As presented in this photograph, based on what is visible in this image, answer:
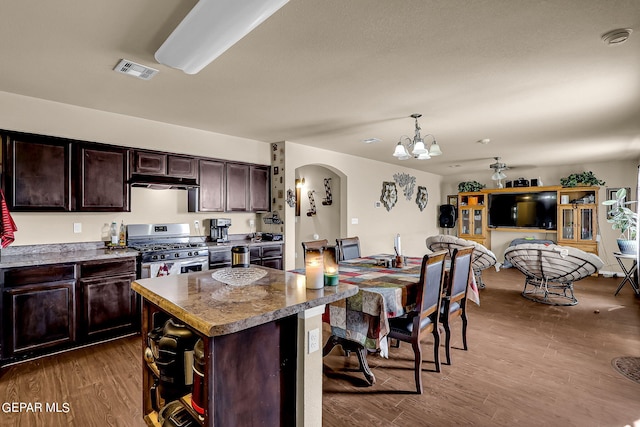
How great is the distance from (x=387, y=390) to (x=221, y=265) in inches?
100

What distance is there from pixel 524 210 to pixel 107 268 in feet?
27.3

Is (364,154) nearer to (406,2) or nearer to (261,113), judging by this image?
(261,113)

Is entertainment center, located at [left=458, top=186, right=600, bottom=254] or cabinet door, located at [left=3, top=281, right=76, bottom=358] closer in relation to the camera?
cabinet door, located at [left=3, top=281, right=76, bottom=358]

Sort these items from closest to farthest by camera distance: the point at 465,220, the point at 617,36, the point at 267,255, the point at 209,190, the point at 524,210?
the point at 617,36, the point at 209,190, the point at 267,255, the point at 524,210, the point at 465,220

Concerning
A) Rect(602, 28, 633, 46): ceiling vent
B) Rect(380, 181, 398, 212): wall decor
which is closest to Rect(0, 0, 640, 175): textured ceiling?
Rect(602, 28, 633, 46): ceiling vent

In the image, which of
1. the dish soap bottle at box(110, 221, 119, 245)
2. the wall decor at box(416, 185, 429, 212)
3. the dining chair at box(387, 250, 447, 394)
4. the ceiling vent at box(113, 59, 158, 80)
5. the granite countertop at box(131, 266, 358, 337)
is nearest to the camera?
the granite countertop at box(131, 266, 358, 337)

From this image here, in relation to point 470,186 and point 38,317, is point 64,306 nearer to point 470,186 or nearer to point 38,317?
point 38,317

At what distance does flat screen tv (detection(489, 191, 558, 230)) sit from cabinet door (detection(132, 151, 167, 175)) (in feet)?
24.8

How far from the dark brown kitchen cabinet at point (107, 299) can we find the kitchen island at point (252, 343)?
188cm

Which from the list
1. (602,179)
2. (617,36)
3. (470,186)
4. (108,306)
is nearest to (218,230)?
(108,306)

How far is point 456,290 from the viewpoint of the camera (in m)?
2.88

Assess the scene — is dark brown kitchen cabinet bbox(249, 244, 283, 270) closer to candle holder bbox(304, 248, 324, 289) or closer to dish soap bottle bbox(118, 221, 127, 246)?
dish soap bottle bbox(118, 221, 127, 246)

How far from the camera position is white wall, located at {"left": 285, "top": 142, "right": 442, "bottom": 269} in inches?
205

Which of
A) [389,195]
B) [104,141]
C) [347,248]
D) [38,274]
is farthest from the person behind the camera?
[389,195]
